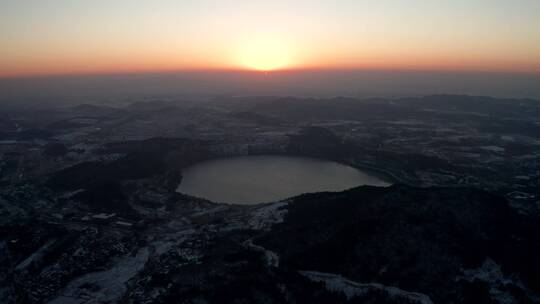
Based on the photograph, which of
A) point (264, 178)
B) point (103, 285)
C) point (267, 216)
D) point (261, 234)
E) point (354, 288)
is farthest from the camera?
point (264, 178)

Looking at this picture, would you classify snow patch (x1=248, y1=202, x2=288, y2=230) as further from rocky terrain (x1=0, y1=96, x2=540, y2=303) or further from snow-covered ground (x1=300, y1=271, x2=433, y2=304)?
snow-covered ground (x1=300, y1=271, x2=433, y2=304)

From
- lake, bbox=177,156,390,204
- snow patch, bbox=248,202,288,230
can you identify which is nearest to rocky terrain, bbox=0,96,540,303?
snow patch, bbox=248,202,288,230

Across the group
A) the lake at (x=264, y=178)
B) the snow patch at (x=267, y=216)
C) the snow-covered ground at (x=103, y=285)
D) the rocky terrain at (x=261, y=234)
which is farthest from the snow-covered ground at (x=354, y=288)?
the lake at (x=264, y=178)

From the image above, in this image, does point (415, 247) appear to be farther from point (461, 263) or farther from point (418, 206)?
point (418, 206)

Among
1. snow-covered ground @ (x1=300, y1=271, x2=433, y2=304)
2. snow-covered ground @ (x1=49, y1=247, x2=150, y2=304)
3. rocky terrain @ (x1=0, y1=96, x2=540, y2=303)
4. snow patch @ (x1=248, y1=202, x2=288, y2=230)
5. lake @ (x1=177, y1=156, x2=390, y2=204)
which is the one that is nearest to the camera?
snow-covered ground @ (x1=300, y1=271, x2=433, y2=304)

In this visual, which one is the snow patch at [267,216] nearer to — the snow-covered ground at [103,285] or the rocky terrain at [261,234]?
the rocky terrain at [261,234]

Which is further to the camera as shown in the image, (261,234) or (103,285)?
(261,234)

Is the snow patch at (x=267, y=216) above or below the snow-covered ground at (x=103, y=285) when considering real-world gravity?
above

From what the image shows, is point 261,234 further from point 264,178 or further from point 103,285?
point 264,178

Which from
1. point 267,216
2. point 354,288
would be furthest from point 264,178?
point 354,288
